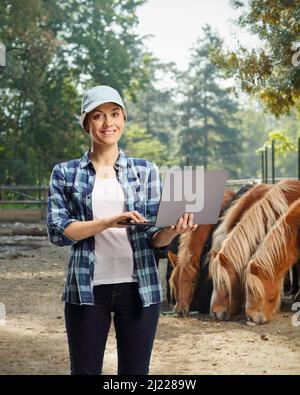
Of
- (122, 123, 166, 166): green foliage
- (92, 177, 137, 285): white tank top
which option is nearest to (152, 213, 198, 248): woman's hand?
(92, 177, 137, 285): white tank top

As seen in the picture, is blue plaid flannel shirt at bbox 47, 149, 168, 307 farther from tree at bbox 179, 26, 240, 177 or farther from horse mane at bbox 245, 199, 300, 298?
tree at bbox 179, 26, 240, 177

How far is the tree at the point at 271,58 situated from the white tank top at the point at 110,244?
1034cm

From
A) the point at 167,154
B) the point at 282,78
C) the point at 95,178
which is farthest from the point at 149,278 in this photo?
the point at 167,154

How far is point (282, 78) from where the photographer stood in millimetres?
12656

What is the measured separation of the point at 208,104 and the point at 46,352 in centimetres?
4256

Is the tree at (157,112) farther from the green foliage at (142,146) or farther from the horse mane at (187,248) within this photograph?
the horse mane at (187,248)

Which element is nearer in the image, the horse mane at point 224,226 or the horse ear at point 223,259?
the horse ear at point 223,259

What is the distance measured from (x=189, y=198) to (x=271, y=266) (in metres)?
4.02

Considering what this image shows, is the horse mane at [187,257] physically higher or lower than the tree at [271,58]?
lower

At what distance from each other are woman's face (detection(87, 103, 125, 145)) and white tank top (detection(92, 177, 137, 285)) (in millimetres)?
147

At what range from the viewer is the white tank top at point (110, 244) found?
2.38 metres

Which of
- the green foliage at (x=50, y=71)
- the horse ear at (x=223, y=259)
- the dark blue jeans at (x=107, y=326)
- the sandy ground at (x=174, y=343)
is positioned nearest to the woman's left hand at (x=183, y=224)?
the dark blue jeans at (x=107, y=326)

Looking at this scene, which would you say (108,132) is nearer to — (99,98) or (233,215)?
(99,98)
